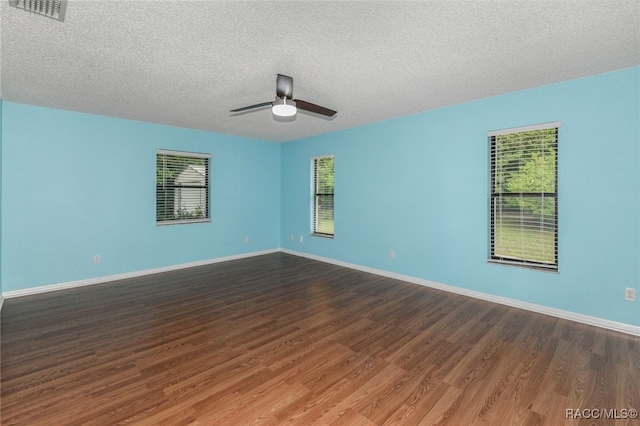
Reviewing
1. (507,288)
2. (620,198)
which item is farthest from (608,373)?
(620,198)

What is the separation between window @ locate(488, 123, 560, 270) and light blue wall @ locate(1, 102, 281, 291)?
468 centimetres

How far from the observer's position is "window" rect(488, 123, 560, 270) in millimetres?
3203

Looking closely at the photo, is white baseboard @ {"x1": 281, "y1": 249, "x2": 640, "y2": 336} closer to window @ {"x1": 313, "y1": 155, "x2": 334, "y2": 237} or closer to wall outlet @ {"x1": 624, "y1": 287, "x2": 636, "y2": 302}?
wall outlet @ {"x1": 624, "y1": 287, "x2": 636, "y2": 302}

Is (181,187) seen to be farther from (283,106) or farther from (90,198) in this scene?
(283,106)

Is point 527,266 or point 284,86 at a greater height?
point 284,86

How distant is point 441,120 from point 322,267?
10.3 feet

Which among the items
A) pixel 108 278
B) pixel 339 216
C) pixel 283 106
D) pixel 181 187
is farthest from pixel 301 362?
pixel 181 187

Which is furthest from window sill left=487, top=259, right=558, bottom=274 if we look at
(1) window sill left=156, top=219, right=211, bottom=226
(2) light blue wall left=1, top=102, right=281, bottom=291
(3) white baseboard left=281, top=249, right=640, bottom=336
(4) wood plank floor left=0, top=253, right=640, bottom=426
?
(1) window sill left=156, top=219, right=211, bottom=226

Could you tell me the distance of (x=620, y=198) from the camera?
2771 mm

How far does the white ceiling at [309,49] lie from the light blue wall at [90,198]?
21.7 inches

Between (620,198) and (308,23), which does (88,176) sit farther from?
(620,198)

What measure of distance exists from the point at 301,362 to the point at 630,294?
321cm

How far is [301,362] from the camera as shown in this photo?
7.43ft

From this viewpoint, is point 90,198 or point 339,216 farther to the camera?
point 339,216
